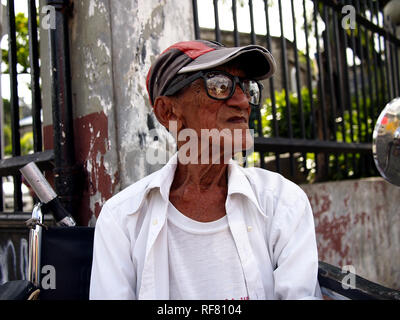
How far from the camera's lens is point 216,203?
1763 mm

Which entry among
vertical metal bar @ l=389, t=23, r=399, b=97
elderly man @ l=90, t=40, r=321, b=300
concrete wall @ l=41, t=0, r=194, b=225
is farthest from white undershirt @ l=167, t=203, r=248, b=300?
vertical metal bar @ l=389, t=23, r=399, b=97

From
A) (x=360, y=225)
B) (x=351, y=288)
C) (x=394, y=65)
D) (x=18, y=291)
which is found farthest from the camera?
(x=394, y=65)

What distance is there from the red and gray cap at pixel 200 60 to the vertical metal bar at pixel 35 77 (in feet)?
3.80

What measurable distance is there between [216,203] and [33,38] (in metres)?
1.75

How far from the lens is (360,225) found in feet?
13.2

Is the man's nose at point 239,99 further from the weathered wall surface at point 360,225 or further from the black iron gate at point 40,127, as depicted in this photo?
the weathered wall surface at point 360,225

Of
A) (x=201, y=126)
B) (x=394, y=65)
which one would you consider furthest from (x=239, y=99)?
(x=394, y=65)

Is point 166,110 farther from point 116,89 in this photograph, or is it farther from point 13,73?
point 13,73

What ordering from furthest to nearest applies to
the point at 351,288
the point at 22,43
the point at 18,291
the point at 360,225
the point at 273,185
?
the point at 22,43, the point at 360,225, the point at 273,185, the point at 18,291, the point at 351,288

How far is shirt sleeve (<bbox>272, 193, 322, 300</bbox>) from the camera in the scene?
1501mm

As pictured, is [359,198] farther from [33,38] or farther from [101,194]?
[33,38]

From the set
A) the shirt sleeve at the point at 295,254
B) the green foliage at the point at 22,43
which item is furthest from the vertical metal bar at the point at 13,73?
the green foliage at the point at 22,43

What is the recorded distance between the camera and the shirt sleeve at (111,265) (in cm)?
155

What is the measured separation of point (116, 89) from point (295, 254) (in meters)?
1.34
